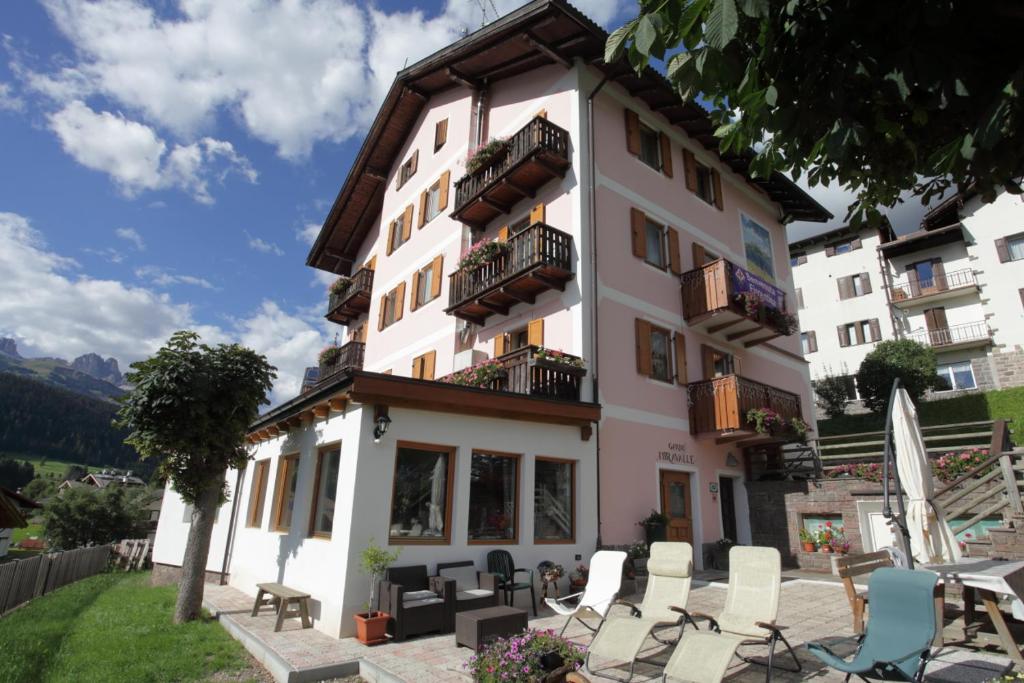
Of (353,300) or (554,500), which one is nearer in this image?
(554,500)

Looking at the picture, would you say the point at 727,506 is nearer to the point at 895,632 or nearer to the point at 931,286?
the point at 895,632

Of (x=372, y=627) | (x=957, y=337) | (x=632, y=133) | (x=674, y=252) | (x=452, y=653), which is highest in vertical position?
(x=632, y=133)

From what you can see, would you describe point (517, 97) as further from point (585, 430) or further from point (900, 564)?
point (900, 564)

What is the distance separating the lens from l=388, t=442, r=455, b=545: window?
8516mm

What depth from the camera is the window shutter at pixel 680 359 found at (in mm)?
13870

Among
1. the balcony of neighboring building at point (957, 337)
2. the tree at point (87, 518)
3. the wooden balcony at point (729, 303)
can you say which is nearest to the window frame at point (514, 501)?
the wooden balcony at point (729, 303)

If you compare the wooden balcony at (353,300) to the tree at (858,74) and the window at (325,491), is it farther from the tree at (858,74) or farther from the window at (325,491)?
the tree at (858,74)

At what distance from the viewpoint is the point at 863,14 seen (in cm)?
380

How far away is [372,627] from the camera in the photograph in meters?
7.08

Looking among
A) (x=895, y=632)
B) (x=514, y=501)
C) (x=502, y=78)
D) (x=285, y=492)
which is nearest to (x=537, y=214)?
(x=502, y=78)

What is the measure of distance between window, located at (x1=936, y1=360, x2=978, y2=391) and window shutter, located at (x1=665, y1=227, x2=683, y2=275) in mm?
19303

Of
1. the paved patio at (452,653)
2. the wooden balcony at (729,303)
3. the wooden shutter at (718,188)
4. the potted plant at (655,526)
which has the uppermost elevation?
the wooden shutter at (718,188)

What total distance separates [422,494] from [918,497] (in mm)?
6547

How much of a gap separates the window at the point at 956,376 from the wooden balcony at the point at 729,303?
17015mm
